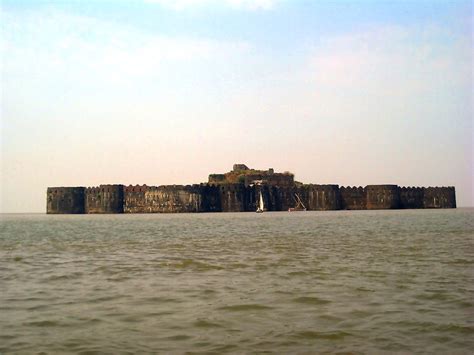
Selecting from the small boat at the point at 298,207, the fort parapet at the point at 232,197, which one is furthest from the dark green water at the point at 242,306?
the small boat at the point at 298,207

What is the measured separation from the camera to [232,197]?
5959 centimetres

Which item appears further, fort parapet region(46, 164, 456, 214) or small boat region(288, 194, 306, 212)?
small boat region(288, 194, 306, 212)

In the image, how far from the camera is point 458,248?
1349 centimetres

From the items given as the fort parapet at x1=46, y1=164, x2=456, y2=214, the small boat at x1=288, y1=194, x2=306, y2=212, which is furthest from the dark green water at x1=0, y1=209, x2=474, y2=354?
the small boat at x1=288, y1=194, x2=306, y2=212

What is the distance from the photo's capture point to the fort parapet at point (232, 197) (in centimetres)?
5916

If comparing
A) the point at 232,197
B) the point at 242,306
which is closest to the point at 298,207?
the point at 232,197

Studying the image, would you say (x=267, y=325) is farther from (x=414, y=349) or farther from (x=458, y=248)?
(x=458, y=248)

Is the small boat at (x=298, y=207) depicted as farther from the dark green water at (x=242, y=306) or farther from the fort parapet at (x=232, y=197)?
the dark green water at (x=242, y=306)

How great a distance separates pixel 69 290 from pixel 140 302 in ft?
4.89

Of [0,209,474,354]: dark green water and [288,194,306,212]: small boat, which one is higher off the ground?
[288,194,306,212]: small boat

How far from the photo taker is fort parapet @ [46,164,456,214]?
59.2 m

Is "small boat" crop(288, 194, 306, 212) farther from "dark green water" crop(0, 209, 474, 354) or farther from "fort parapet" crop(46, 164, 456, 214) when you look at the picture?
"dark green water" crop(0, 209, 474, 354)

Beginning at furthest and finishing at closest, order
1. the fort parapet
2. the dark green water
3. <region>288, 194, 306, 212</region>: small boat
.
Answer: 1. <region>288, 194, 306, 212</region>: small boat
2. the fort parapet
3. the dark green water

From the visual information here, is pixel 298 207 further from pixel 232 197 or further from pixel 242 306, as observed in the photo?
pixel 242 306
